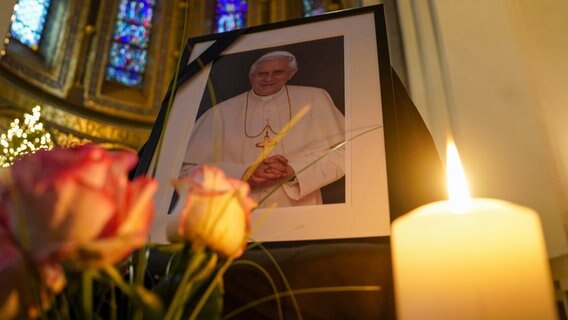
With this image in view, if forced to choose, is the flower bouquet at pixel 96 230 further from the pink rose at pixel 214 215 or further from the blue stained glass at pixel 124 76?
the blue stained glass at pixel 124 76

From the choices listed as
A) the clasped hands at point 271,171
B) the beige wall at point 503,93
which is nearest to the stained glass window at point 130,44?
the beige wall at point 503,93

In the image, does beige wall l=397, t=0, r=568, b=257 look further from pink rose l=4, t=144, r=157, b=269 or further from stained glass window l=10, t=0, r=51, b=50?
stained glass window l=10, t=0, r=51, b=50

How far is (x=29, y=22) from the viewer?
5.36 m

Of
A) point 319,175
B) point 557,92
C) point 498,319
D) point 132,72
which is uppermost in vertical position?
point 132,72

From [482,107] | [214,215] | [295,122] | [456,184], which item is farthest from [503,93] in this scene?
[214,215]

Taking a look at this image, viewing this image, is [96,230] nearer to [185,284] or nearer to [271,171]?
[185,284]

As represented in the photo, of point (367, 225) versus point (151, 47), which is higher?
point (151, 47)

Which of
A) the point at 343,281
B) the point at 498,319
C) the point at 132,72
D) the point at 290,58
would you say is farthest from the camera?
the point at 132,72

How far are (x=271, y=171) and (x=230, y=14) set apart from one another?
617 centimetres

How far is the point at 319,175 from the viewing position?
0.61m

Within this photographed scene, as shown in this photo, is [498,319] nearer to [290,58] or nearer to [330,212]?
[330,212]

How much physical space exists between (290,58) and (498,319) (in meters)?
0.56

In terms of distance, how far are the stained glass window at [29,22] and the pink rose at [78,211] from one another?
5776 mm

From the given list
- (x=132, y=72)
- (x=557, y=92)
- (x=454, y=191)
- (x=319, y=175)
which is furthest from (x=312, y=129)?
(x=132, y=72)
